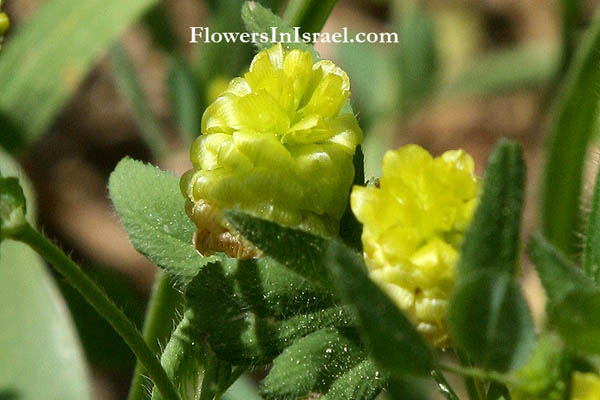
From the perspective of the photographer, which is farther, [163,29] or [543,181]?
[163,29]

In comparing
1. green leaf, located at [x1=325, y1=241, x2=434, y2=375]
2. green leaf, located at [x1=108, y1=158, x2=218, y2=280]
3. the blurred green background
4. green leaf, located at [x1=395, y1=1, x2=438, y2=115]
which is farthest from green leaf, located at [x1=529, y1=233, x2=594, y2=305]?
green leaf, located at [x1=395, y1=1, x2=438, y2=115]

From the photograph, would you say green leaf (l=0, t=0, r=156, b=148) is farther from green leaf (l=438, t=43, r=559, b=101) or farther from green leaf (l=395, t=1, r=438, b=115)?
green leaf (l=438, t=43, r=559, b=101)

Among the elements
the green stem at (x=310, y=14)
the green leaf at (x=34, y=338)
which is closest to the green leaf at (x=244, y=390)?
the green leaf at (x=34, y=338)

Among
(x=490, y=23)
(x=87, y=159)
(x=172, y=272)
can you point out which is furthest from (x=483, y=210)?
(x=490, y=23)

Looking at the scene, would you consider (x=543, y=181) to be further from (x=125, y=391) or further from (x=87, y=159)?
(x=87, y=159)

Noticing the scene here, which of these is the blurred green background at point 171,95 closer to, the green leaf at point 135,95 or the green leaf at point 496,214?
the green leaf at point 135,95
